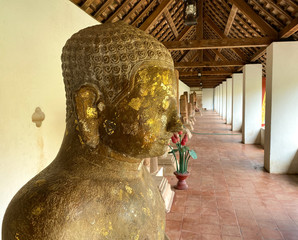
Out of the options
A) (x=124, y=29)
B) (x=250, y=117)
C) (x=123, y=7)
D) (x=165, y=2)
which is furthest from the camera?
(x=250, y=117)

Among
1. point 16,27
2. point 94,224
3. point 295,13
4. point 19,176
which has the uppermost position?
point 295,13

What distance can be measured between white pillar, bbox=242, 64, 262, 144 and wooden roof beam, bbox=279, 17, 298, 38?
4.11m

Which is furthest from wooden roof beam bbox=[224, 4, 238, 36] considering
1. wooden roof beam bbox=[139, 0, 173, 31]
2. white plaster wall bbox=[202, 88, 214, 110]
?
white plaster wall bbox=[202, 88, 214, 110]

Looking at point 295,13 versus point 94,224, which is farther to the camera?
point 295,13

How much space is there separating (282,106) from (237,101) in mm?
7589

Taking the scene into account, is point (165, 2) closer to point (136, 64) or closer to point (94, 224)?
point (136, 64)

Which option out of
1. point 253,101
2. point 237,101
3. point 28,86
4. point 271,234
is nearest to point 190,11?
point 28,86

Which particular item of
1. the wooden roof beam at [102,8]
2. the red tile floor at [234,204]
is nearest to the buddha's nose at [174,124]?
the red tile floor at [234,204]

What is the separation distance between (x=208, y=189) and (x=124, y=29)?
4.79 metres

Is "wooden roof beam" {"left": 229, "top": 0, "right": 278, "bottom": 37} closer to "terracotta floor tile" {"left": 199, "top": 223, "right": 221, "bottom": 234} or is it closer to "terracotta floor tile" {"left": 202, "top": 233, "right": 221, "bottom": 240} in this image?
"terracotta floor tile" {"left": 199, "top": 223, "right": 221, "bottom": 234}

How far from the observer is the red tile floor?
379 centimetres

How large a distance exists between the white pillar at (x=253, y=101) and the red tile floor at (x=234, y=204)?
2964 millimetres

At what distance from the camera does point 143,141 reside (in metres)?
1.27

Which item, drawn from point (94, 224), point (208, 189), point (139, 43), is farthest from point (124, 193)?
point (208, 189)
